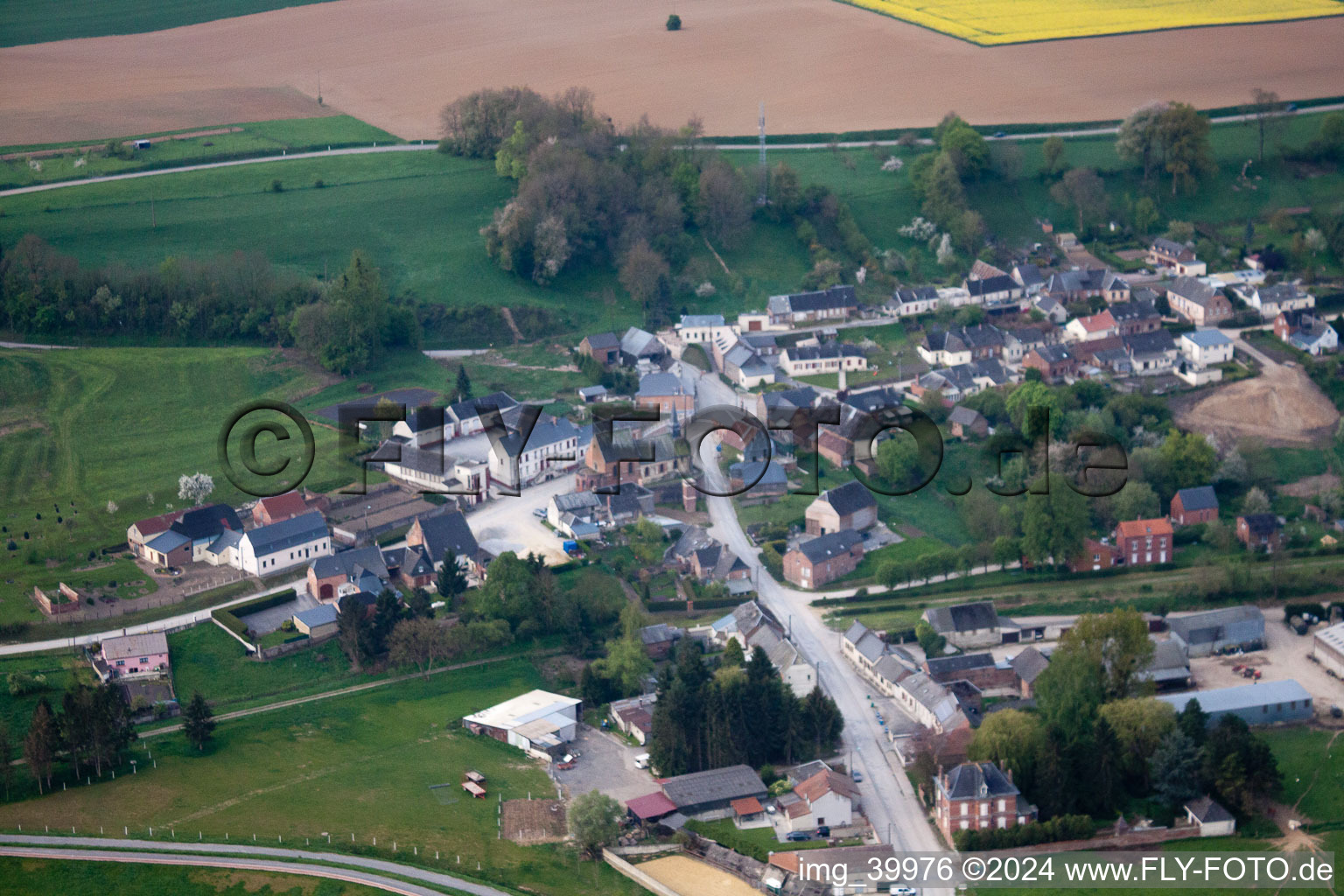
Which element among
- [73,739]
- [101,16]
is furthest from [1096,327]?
[101,16]

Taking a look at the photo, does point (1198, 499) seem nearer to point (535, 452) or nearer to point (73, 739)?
point (535, 452)

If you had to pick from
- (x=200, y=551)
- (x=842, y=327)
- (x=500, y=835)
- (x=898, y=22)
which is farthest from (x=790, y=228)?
(x=500, y=835)

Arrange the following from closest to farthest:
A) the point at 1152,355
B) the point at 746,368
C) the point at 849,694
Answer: the point at 849,694
the point at 746,368
the point at 1152,355

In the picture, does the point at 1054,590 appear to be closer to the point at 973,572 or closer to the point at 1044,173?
the point at 973,572

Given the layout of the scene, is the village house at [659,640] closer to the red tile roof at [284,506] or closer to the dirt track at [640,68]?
the red tile roof at [284,506]

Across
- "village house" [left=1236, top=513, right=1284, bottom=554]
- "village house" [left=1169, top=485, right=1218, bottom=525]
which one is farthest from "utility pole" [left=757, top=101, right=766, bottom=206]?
"village house" [left=1236, top=513, right=1284, bottom=554]
